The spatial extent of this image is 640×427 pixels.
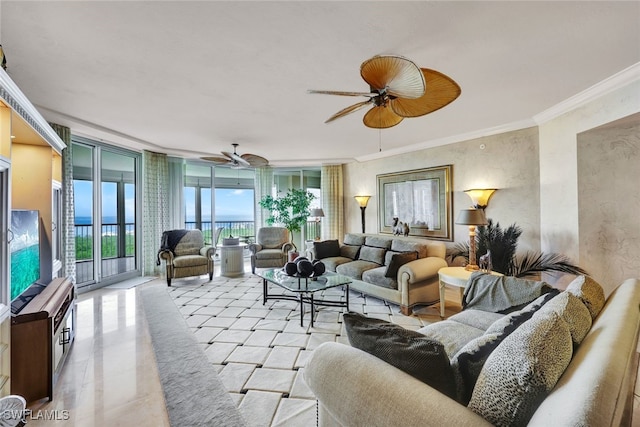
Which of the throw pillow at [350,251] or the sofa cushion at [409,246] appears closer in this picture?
the sofa cushion at [409,246]

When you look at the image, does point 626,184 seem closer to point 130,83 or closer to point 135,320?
point 130,83

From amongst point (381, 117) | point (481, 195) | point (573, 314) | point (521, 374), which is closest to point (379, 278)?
point (481, 195)

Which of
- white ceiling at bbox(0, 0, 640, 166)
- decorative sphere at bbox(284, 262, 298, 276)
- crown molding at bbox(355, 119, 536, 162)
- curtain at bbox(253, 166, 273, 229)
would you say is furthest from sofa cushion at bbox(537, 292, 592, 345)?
curtain at bbox(253, 166, 273, 229)

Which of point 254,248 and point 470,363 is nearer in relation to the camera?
point 470,363

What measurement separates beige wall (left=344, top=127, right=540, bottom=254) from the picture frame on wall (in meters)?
0.12

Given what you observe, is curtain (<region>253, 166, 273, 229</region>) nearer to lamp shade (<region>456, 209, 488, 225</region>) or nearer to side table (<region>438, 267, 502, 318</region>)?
side table (<region>438, 267, 502, 318</region>)

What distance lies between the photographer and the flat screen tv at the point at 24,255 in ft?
6.32

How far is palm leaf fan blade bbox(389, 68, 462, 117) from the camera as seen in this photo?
170cm

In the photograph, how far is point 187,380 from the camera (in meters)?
2.10

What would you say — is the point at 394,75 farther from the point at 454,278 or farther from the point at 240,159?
the point at 240,159

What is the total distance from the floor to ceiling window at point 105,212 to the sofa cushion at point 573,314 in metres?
5.79

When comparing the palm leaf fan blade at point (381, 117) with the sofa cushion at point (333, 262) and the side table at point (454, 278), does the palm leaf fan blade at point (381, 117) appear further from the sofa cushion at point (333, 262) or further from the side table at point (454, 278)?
the sofa cushion at point (333, 262)

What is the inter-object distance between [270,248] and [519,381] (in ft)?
17.0

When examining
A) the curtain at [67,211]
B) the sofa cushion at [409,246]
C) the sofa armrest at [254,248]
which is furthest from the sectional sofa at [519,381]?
the sofa armrest at [254,248]
